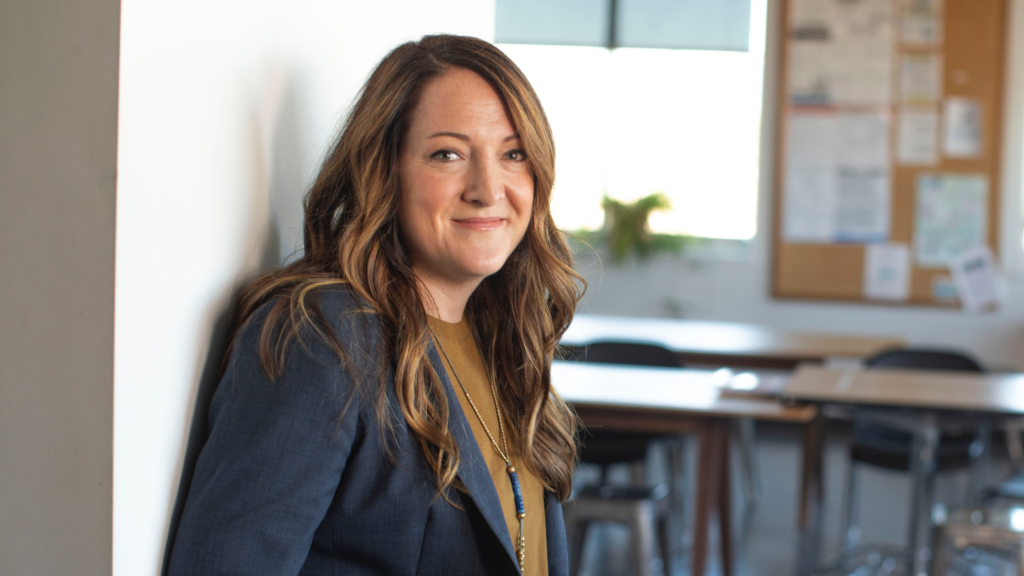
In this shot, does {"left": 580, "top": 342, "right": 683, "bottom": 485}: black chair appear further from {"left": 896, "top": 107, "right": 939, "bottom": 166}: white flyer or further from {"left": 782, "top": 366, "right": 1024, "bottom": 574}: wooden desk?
{"left": 896, "top": 107, "right": 939, "bottom": 166}: white flyer

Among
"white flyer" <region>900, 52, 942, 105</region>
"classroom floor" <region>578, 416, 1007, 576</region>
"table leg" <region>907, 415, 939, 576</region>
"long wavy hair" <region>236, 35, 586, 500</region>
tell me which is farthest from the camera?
"white flyer" <region>900, 52, 942, 105</region>

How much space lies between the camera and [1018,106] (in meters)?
6.01

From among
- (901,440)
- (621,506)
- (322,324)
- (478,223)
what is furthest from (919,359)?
(322,324)

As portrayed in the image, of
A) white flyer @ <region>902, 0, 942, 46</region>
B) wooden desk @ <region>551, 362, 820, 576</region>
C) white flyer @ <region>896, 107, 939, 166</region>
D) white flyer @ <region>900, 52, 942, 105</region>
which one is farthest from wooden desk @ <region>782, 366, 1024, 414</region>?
white flyer @ <region>902, 0, 942, 46</region>

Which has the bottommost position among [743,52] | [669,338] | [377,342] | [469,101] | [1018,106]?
[669,338]

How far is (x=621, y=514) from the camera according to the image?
286cm

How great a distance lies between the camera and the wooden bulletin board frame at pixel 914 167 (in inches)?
238

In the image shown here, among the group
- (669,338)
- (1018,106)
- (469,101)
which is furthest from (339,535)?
(1018,106)

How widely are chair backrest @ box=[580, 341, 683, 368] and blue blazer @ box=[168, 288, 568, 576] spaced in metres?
2.78

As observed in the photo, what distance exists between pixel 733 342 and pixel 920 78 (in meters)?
2.98

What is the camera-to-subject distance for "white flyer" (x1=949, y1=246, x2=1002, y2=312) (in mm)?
5652

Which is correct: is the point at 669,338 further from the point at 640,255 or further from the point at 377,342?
the point at 377,342

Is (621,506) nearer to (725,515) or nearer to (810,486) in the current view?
(725,515)

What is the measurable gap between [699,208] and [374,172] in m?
5.83
